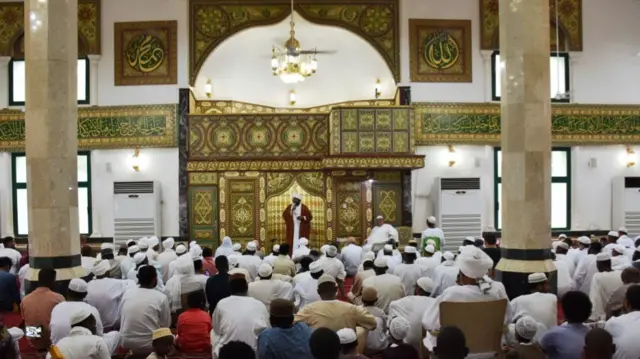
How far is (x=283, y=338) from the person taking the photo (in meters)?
3.28

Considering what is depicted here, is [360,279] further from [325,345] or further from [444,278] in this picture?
[325,345]

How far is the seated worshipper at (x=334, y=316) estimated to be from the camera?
3.81 m

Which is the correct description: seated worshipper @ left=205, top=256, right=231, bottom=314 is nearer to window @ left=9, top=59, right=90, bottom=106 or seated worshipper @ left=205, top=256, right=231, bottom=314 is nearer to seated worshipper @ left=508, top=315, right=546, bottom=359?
seated worshipper @ left=508, top=315, right=546, bottom=359

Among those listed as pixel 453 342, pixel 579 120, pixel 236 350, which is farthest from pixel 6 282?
pixel 579 120

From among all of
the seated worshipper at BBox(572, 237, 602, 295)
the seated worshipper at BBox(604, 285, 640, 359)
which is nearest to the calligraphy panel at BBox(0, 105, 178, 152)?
the seated worshipper at BBox(572, 237, 602, 295)

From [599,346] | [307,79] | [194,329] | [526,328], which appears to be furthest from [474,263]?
[307,79]

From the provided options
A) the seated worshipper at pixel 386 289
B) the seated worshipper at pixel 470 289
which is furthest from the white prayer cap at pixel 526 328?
the seated worshipper at pixel 386 289

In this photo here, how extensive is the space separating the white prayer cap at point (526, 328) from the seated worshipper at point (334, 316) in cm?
86

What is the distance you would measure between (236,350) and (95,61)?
10.2m

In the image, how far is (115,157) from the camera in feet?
37.7

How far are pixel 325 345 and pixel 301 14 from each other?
31.8ft

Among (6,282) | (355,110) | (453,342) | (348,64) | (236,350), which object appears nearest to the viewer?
(236,350)

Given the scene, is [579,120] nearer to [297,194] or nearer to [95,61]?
[297,194]

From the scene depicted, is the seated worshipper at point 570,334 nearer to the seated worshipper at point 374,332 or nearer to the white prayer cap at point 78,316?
the seated worshipper at point 374,332
